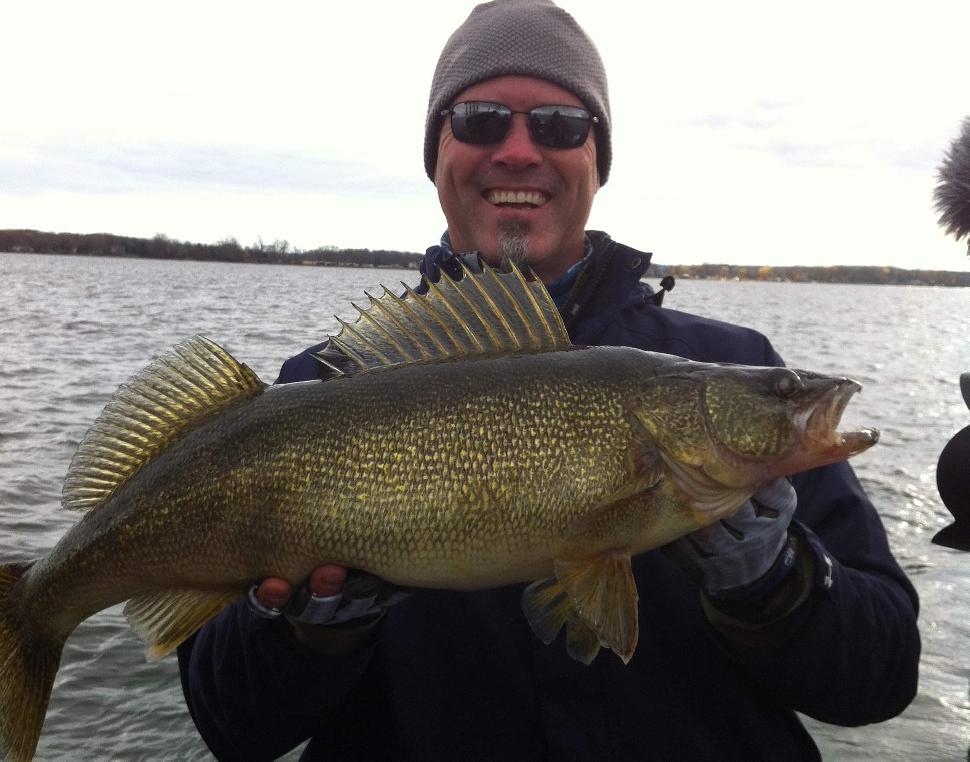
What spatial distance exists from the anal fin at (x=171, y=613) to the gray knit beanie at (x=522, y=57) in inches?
103

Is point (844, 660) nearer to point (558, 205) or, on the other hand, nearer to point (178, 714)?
point (558, 205)

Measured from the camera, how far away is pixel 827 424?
7.96 feet

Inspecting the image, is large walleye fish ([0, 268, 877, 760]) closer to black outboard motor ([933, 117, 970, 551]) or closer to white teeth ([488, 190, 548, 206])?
white teeth ([488, 190, 548, 206])

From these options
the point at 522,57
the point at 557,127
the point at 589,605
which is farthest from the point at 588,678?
the point at 522,57

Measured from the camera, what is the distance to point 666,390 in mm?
2541

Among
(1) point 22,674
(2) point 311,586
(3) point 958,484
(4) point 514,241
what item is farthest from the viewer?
(4) point 514,241

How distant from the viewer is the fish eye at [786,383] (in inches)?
98.3

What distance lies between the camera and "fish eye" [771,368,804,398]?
2498 millimetres

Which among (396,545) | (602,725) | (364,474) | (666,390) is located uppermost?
(666,390)

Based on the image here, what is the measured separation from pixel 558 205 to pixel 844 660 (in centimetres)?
222

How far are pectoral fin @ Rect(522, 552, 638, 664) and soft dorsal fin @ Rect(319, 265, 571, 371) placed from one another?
75 cm

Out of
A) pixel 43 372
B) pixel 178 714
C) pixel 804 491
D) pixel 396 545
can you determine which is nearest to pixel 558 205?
pixel 804 491

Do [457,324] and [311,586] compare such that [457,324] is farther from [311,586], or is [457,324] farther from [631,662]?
[631,662]

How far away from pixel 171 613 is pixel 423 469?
1.05m
